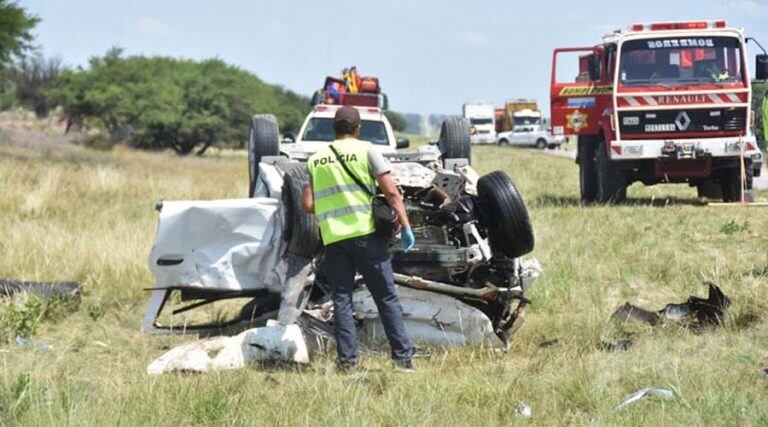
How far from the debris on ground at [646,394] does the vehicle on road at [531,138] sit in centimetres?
5201

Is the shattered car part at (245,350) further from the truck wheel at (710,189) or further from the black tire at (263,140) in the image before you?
the truck wheel at (710,189)

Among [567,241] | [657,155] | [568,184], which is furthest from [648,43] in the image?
[568,184]

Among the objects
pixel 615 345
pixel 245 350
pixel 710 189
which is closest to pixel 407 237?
pixel 245 350

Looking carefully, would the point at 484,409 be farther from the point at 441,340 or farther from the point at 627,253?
the point at 627,253

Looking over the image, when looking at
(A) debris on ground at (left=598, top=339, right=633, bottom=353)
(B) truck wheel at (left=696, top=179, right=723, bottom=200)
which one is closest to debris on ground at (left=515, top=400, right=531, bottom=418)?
(A) debris on ground at (left=598, top=339, right=633, bottom=353)

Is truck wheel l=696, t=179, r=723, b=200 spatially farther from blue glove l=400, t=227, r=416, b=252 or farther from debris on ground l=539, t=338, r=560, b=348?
blue glove l=400, t=227, r=416, b=252

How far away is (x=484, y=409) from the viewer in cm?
521

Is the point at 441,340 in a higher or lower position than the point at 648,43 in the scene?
lower

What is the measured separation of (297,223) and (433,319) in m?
1.11

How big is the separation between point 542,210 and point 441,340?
26.2 ft

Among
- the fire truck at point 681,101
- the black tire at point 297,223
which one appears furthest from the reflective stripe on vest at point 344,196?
the fire truck at point 681,101

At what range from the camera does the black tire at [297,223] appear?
6914 mm

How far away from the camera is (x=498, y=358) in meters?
6.77

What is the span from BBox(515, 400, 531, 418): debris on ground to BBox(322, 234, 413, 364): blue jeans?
1200mm
